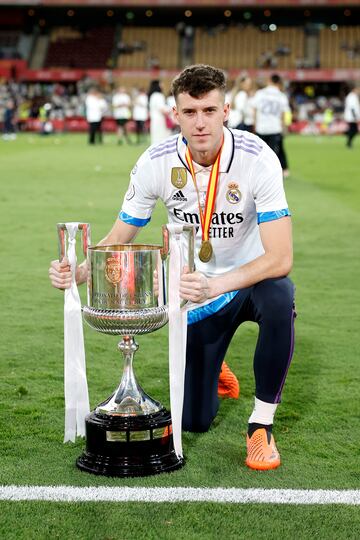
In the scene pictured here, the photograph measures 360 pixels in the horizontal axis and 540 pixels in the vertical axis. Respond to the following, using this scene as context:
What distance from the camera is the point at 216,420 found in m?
4.56

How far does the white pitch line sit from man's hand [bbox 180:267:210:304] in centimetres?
70

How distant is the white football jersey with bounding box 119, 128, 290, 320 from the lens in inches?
159

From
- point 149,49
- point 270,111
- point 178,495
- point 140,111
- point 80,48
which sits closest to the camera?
point 178,495

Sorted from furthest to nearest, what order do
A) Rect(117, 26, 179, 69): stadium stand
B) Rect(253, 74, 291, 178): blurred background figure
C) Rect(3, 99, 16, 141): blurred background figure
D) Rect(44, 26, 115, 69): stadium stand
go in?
Rect(117, 26, 179, 69): stadium stand → Rect(44, 26, 115, 69): stadium stand → Rect(3, 99, 16, 141): blurred background figure → Rect(253, 74, 291, 178): blurred background figure

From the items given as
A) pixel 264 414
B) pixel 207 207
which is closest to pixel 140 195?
pixel 207 207

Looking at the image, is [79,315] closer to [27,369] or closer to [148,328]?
[148,328]

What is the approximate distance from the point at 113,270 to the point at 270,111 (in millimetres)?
14273

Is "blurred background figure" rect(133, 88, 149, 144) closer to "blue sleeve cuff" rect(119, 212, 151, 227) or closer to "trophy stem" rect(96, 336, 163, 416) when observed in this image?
"blue sleeve cuff" rect(119, 212, 151, 227)

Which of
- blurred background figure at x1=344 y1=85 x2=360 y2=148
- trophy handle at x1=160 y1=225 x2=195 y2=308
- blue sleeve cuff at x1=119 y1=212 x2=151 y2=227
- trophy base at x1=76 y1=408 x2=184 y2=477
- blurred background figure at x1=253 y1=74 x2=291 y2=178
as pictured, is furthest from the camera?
blurred background figure at x1=344 y1=85 x2=360 y2=148

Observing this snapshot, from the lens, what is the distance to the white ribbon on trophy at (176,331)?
3.68m

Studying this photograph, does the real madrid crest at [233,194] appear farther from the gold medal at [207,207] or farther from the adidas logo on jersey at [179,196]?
the adidas logo on jersey at [179,196]

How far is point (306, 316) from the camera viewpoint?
6914 millimetres

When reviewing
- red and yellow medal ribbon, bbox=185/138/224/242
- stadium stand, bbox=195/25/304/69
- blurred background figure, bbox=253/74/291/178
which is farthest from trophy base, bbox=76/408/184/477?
stadium stand, bbox=195/25/304/69

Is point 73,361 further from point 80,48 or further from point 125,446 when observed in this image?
point 80,48
